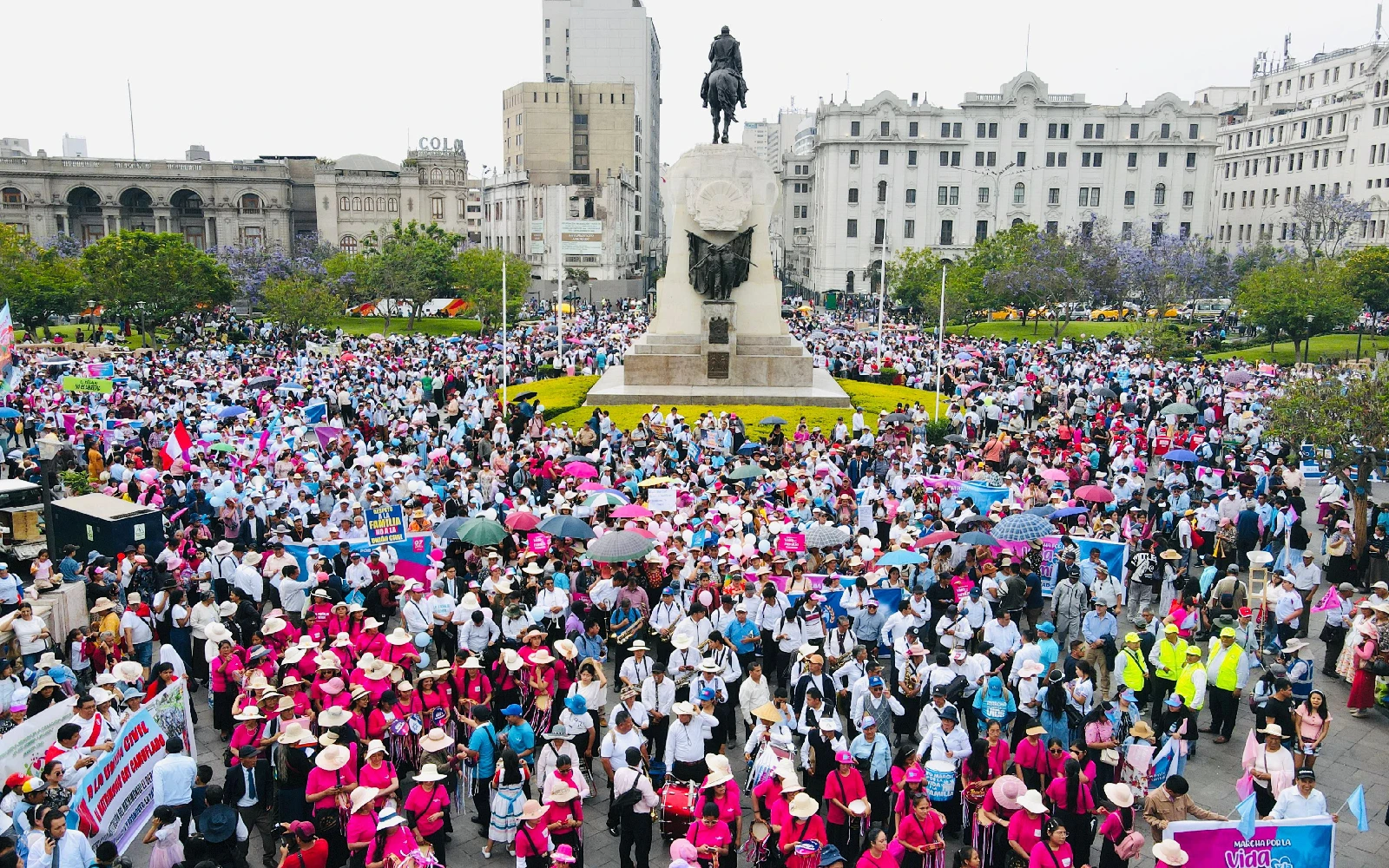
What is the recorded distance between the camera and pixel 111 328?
204 ft

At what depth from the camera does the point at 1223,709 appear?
12031mm

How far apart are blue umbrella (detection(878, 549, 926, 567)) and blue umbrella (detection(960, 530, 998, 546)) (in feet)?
3.03

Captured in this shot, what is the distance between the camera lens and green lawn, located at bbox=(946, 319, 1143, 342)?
61.2 m

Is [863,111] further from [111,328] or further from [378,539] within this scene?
[378,539]

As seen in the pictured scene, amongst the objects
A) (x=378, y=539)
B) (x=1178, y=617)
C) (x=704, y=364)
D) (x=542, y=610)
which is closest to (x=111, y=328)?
(x=704, y=364)

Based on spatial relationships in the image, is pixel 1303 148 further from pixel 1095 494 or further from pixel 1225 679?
pixel 1225 679

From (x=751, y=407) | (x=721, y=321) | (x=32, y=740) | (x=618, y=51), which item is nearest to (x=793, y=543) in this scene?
(x=32, y=740)

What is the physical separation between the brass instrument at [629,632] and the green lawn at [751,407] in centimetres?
1244

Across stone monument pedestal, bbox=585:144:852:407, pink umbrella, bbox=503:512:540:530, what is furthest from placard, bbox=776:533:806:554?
stone monument pedestal, bbox=585:144:852:407

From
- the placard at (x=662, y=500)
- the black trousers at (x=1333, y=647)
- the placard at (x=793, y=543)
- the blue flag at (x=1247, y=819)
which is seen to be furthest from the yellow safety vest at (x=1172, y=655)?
the placard at (x=662, y=500)

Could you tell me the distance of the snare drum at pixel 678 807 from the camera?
9.20 m

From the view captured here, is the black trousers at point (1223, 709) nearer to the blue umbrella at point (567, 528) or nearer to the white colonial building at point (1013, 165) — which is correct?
the blue umbrella at point (567, 528)

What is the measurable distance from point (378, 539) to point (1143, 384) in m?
24.4

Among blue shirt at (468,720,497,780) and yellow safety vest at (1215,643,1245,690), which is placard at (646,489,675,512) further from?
yellow safety vest at (1215,643,1245,690)
